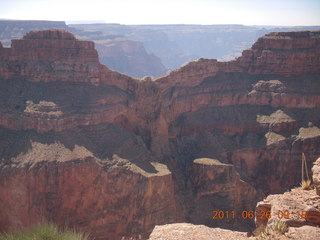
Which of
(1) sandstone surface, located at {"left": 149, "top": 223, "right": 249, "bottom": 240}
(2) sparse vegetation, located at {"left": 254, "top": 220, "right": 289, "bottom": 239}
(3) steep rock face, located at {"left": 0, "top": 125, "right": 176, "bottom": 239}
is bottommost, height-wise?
(3) steep rock face, located at {"left": 0, "top": 125, "right": 176, "bottom": 239}

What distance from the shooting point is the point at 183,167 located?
50.8 meters

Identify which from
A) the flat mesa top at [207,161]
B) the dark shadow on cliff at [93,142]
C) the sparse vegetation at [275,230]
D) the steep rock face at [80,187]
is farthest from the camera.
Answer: the flat mesa top at [207,161]

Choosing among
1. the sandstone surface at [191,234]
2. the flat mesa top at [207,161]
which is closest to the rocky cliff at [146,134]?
the flat mesa top at [207,161]

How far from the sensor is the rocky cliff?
39.2 meters

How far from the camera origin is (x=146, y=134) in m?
51.7

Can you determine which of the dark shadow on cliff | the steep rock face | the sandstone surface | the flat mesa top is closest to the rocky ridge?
the sandstone surface

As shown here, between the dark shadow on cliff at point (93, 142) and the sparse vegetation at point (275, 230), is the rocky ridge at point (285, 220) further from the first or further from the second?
the dark shadow on cliff at point (93, 142)

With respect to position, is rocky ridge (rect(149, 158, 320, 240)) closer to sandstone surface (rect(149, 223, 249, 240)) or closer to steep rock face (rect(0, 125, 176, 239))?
sandstone surface (rect(149, 223, 249, 240))

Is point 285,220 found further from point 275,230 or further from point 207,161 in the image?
point 207,161

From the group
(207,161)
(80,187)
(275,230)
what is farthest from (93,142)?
(275,230)

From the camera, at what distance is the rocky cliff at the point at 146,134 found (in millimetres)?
39219

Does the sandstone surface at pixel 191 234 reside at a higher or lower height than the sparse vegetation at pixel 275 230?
lower

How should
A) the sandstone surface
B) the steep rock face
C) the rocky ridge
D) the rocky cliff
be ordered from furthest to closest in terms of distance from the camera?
the rocky cliff → the steep rock face → the sandstone surface → the rocky ridge

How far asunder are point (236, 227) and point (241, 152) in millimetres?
13015
